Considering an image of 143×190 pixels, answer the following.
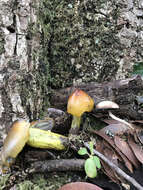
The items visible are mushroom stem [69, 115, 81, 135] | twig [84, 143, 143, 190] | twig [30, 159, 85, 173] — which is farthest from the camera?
mushroom stem [69, 115, 81, 135]

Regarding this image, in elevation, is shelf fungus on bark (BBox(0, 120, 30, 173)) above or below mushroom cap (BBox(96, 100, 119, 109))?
below

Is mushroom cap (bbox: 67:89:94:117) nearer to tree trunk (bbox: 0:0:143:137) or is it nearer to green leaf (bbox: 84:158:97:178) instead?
tree trunk (bbox: 0:0:143:137)

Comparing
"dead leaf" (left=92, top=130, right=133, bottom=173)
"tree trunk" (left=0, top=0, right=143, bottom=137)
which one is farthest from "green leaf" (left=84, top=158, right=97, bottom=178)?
"tree trunk" (left=0, top=0, right=143, bottom=137)

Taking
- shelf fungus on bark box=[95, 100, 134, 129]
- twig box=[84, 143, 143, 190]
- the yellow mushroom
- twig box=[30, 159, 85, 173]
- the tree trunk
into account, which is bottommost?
twig box=[30, 159, 85, 173]

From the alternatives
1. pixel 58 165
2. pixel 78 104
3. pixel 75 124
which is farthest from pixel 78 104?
pixel 58 165

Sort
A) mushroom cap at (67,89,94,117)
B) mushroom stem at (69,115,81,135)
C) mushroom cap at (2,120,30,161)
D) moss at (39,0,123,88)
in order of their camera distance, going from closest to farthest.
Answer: mushroom cap at (2,120,30,161) → mushroom cap at (67,89,94,117) → mushroom stem at (69,115,81,135) → moss at (39,0,123,88)

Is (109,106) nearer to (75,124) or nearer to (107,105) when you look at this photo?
(107,105)

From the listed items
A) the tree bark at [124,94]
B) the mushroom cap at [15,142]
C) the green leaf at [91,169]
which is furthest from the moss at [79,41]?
the green leaf at [91,169]
